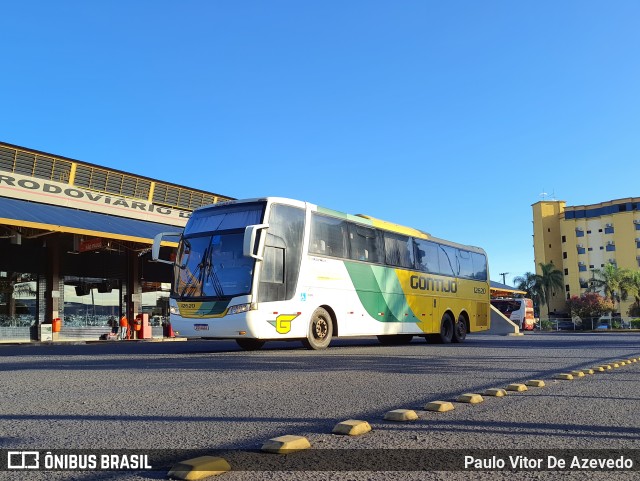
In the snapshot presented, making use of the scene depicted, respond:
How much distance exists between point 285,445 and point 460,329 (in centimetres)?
1668

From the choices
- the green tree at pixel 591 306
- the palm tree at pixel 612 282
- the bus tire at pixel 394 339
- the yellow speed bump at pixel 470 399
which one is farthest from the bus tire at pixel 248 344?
the palm tree at pixel 612 282

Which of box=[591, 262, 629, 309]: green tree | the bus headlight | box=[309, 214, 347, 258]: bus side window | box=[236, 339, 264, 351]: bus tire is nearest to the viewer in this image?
the bus headlight

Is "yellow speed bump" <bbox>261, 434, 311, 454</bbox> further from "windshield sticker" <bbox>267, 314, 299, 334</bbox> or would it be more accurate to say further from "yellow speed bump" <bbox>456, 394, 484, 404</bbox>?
"windshield sticker" <bbox>267, 314, 299, 334</bbox>

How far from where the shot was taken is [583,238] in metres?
95.4

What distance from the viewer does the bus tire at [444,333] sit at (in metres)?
18.4

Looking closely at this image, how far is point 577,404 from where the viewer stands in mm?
5477

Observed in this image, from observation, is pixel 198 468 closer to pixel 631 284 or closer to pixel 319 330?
pixel 319 330

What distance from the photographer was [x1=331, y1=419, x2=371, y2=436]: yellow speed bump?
3.99 meters

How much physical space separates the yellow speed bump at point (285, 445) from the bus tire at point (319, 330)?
9.27 metres

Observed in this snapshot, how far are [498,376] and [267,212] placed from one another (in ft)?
19.9

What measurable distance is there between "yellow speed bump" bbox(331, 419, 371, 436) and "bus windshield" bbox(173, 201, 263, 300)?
7.79m

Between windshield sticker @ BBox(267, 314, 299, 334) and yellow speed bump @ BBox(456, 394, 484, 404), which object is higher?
windshield sticker @ BBox(267, 314, 299, 334)

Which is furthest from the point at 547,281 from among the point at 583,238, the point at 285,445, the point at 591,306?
the point at 285,445

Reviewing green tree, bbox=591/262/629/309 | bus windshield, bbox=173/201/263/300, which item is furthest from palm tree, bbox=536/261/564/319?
bus windshield, bbox=173/201/263/300
